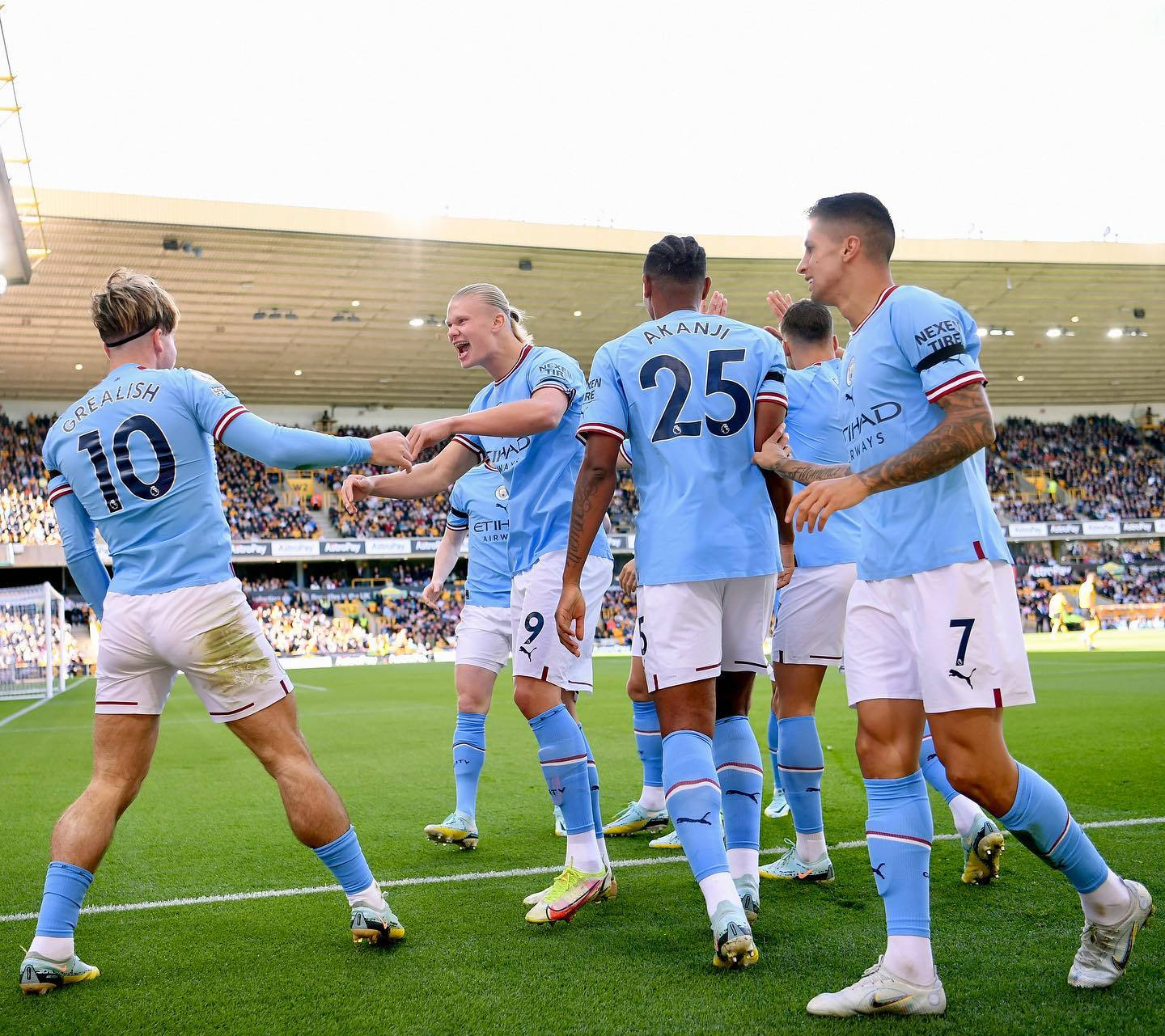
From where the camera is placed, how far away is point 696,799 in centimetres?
324

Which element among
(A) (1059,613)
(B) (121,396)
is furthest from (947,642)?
(A) (1059,613)

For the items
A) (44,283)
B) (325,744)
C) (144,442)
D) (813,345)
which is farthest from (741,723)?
(44,283)

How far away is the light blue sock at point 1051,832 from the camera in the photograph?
111 inches

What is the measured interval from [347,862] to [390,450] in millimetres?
1367

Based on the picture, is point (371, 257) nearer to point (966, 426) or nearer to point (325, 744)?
point (325, 744)

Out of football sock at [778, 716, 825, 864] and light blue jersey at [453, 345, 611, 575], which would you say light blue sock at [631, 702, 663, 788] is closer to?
football sock at [778, 716, 825, 864]

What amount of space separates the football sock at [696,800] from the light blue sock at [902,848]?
47 cm

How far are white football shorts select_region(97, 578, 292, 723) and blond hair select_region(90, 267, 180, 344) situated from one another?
89 cm

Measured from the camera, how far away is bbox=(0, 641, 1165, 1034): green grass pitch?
2.85m

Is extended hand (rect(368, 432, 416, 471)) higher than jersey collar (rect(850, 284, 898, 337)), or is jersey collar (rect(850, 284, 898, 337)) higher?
jersey collar (rect(850, 284, 898, 337))

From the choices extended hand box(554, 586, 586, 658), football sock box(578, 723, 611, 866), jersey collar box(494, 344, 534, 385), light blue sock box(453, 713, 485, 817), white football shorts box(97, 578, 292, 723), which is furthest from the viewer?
light blue sock box(453, 713, 485, 817)

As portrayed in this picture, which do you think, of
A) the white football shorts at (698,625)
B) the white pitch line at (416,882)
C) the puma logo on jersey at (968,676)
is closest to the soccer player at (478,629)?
the white pitch line at (416,882)

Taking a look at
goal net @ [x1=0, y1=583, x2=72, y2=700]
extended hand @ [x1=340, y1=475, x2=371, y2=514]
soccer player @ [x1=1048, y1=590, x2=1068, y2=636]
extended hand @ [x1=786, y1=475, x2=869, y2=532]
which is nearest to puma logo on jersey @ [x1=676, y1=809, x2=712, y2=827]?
extended hand @ [x1=786, y1=475, x2=869, y2=532]

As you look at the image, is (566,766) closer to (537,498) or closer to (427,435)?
(537,498)
